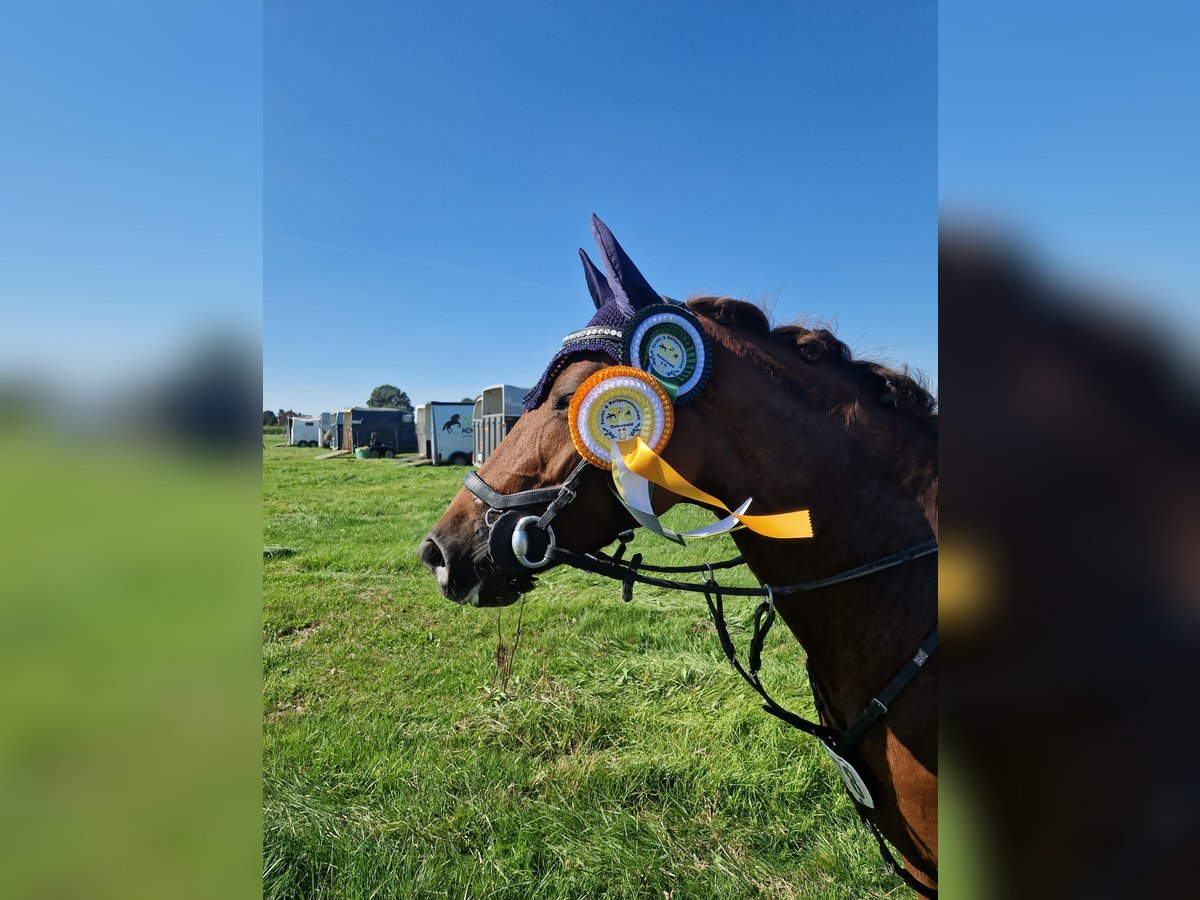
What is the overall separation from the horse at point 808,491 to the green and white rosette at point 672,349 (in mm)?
50

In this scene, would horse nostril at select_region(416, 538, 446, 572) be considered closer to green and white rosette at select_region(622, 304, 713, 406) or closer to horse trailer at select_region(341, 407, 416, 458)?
green and white rosette at select_region(622, 304, 713, 406)

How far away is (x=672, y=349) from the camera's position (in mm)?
1991

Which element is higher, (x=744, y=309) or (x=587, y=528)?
(x=744, y=309)

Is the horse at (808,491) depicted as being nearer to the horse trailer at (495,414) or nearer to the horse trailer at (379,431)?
the horse trailer at (495,414)

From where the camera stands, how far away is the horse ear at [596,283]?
2.49 meters

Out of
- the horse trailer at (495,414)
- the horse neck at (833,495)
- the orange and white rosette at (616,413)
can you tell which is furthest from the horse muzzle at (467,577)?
the horse trailer at (495,414)

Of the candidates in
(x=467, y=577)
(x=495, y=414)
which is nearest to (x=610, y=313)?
(x=467, y=577)

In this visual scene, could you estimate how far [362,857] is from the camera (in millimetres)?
2764

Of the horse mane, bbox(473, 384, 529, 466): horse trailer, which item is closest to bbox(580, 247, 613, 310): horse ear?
the horse mane

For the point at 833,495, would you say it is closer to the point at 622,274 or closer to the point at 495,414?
the point at 622,274

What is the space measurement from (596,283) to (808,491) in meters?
1.30
